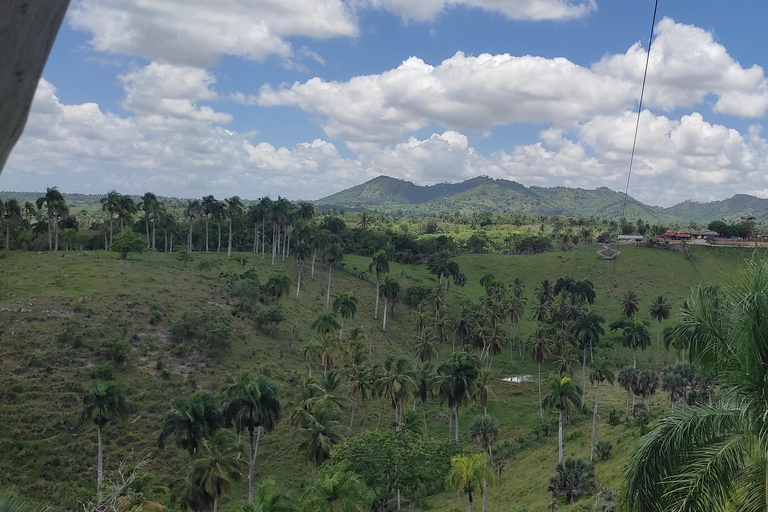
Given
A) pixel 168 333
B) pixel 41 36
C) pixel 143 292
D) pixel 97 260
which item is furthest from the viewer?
pixel 97 260

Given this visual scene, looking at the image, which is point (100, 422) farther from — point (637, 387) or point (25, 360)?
point (637, 387)

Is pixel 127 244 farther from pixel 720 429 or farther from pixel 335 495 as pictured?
pixel 720 429

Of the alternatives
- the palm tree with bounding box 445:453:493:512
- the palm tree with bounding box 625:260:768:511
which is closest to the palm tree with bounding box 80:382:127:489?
the palm tree with bounding box 445:453:493:512

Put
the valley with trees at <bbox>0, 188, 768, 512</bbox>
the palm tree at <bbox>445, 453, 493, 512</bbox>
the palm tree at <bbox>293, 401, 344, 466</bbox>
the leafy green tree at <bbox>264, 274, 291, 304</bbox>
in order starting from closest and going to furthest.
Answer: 1. the valley with trees at <bbox>0, 188, 768, 512</bbox>
2. the palm tree at <bbox>445, 453, 493, 512</bbox>
3. the palm tree at <bbox>293, 401, 344, 466</bbox>
4. the leafy green tree at <bbox>264, 274, 291, 304</bbox>

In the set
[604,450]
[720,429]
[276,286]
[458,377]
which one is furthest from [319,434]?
[276,286]

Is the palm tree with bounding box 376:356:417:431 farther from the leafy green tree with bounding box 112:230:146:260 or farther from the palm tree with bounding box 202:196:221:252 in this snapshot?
the palm tree with bounding box 202:196:221:252

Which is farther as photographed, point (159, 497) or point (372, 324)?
point (372, 324)

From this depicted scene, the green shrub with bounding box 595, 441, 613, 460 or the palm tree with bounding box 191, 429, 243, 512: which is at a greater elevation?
the palm tree with bounding box 191, 429, 243, 512

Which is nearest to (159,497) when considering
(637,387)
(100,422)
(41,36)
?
(100,422)
